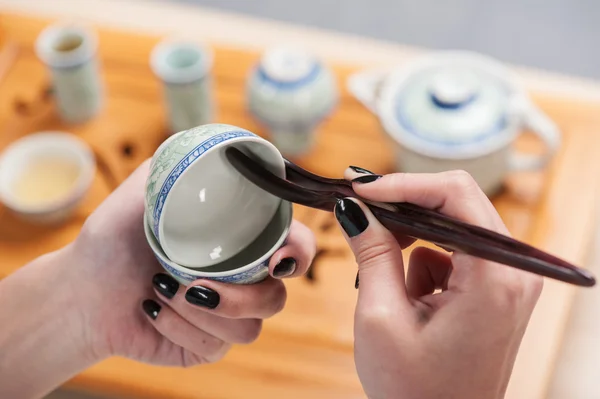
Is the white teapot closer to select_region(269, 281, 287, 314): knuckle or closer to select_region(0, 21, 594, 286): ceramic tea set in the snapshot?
select_region(0, 21, 594, 286): ceramic tea set

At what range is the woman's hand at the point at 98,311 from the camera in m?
0.74

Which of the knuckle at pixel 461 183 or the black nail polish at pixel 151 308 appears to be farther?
the black nail polish at pixel 151 308

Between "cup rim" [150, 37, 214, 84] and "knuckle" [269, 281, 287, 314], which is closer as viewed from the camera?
"knuckle" [269, 281, 287, 314]

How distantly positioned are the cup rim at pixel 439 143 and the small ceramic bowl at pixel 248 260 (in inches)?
14.3

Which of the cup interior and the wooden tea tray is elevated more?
the cup interior

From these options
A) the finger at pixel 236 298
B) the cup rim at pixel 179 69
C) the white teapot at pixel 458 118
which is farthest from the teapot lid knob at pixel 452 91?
the finger at pixel 236 298

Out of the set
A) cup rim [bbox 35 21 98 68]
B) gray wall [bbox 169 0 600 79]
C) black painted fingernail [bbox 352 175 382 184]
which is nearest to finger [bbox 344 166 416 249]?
black painted fingernail [bbox 352 175 382 184]

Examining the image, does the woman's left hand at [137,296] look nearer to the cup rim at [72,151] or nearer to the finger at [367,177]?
the finger at [367,177]

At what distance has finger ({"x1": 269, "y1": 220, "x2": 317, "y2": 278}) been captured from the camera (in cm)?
63

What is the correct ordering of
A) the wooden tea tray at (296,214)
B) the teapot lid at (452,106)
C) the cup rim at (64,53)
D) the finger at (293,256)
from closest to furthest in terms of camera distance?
the finger at (293,256), the wooden tea tray at (296,214), the teapot lid at (452,106), the cup rim at (64,53)

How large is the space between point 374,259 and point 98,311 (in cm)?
36

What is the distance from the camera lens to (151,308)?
75 cm

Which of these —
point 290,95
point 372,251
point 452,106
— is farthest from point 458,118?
point 372,251

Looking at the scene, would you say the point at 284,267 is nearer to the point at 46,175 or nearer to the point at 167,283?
the point at 167,283
